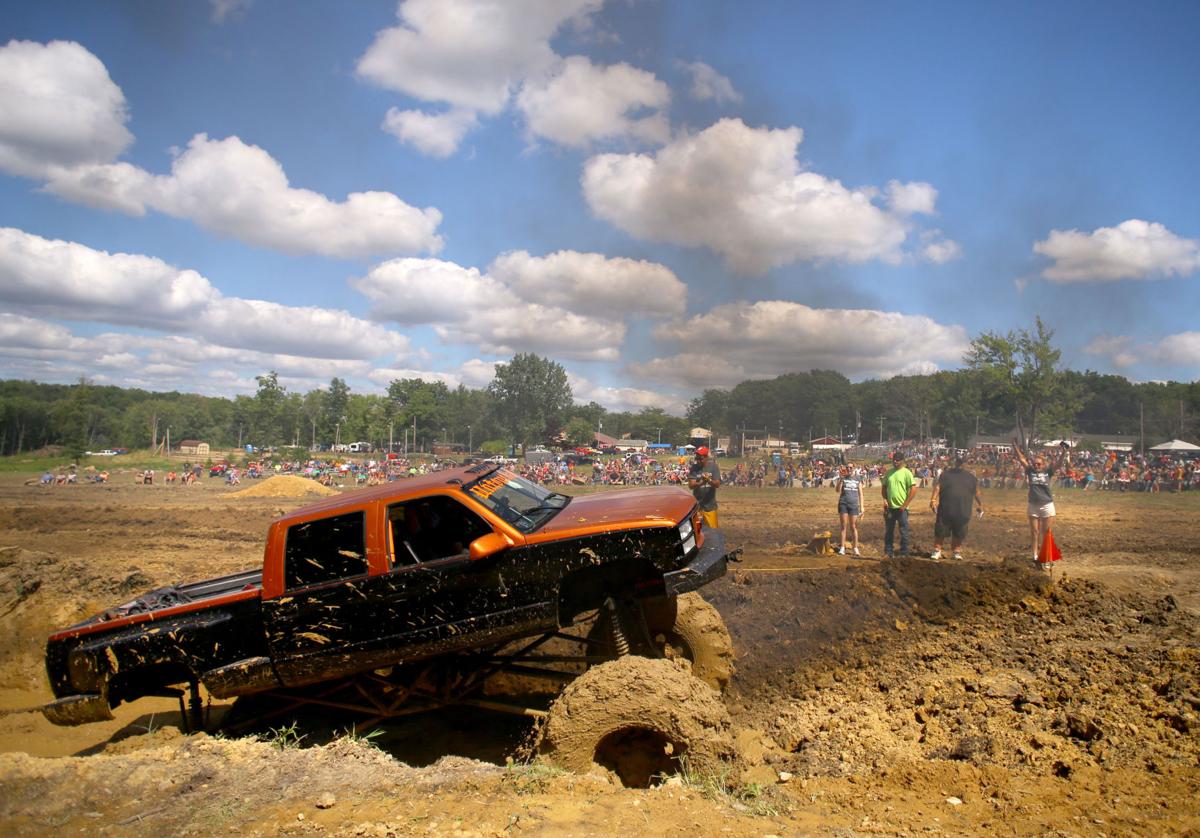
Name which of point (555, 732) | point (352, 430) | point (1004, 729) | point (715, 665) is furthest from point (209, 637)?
point (352, 430)

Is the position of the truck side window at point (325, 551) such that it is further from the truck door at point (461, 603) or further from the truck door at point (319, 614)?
the truck door at point (461, 603)

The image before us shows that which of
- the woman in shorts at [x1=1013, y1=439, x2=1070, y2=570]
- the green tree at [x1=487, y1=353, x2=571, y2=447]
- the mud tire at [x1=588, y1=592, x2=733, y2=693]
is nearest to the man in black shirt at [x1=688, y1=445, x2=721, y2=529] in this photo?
the mud tire at [x1=588, y1=592, x2=733, y2=693]

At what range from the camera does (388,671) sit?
20.4 feet

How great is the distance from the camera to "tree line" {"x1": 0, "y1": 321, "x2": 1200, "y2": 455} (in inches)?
1417

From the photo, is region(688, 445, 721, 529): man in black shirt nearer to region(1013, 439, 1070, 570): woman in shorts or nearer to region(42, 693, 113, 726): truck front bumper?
region(1013, 439, 1070, 570): woman in shorts

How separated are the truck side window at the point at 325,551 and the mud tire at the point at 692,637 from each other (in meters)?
2.08

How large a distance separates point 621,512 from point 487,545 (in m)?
1.07

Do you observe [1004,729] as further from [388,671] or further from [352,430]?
[352,430]

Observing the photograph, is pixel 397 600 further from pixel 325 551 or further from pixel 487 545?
pixel 487 545

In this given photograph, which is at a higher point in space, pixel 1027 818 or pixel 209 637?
pixel 209 637

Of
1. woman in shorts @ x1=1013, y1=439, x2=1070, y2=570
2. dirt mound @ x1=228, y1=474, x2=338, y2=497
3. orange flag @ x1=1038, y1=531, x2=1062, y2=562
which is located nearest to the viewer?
orange flag @ x1=1038, y1=531, x2=1062, y2=562

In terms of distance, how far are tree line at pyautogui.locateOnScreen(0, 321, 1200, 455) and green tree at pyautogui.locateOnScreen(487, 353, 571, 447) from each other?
0.12 meters

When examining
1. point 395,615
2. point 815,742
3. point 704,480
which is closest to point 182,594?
point 395,615

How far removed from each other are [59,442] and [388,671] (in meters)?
84.4
